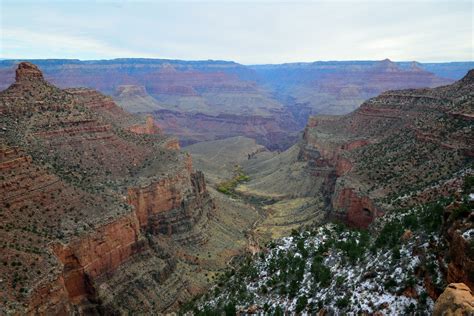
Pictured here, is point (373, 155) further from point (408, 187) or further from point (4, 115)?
point (4, 115)

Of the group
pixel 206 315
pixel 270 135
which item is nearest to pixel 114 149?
pixel 206 315

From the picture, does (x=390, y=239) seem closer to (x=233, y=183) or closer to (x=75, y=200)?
(x=75, y=200)

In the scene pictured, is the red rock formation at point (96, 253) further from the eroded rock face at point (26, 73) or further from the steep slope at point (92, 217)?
the eroded rock face at point (26, 73)

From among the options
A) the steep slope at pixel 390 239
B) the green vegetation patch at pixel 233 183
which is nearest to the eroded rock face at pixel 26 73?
the steep slope at pixel 390 239

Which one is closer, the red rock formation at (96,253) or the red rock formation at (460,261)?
the red rock formation at (460,261)

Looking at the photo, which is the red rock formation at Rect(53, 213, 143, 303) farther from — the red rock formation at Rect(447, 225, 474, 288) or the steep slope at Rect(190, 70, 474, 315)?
the red rock formation at Rect(447, 225, 474, 288)

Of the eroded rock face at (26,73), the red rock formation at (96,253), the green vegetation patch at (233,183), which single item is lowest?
the green vegetation patch at (233,183)

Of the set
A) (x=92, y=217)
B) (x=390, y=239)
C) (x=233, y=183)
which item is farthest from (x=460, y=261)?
(x=233, y=183)
